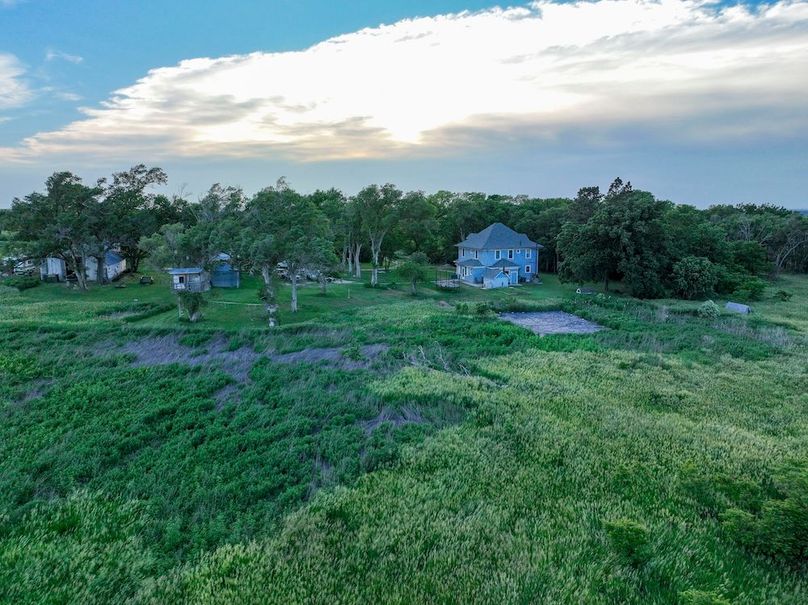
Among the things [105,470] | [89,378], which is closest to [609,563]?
[105,470]

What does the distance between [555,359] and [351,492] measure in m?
10.7

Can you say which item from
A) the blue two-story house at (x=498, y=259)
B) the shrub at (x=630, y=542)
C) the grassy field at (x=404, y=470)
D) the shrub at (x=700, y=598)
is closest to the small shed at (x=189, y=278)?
the grassy field at (x=404, y=470)

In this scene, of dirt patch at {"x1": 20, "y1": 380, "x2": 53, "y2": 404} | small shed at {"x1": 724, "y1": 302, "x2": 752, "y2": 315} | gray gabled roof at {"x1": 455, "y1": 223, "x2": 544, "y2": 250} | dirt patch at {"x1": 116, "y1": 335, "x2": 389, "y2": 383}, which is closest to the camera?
dirt patch at {"x1": 20, "y1": 380, "x2": 53, "y2": 404}

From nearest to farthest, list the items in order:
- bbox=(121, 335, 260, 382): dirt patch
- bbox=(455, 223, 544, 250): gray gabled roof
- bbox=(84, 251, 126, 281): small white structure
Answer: bbox=(121, 335, 260, 382): dirt patch
bbox=(84, 251, 126, 281): small white structure
bbox=(455, 223, 544, 250): gray gabled roof

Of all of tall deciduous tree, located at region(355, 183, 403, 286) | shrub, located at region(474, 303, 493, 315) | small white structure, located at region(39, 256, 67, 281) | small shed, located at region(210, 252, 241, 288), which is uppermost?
tall deciduous tree, located at region(355, 183, 403, 286)

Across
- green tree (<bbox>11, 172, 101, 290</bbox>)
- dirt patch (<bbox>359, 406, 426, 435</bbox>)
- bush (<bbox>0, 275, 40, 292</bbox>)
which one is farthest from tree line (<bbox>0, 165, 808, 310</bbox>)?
dirt patch (<bbox>359, 406, 426, 435</bbox>)

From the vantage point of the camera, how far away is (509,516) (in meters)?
7.86

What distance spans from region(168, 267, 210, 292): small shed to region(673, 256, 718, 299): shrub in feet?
109

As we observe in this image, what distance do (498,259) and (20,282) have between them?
37.6m

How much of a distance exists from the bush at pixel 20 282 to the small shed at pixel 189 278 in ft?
41.4

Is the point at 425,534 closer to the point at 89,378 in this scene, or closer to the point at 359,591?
the point at 359,591

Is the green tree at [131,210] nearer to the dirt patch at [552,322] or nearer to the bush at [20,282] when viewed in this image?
the bush at [20,282]

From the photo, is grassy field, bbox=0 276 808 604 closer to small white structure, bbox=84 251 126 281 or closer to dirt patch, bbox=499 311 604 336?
dirt patch, bbox=499 311 604 336

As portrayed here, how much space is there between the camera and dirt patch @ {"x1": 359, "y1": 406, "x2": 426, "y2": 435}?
1163 centimetres
